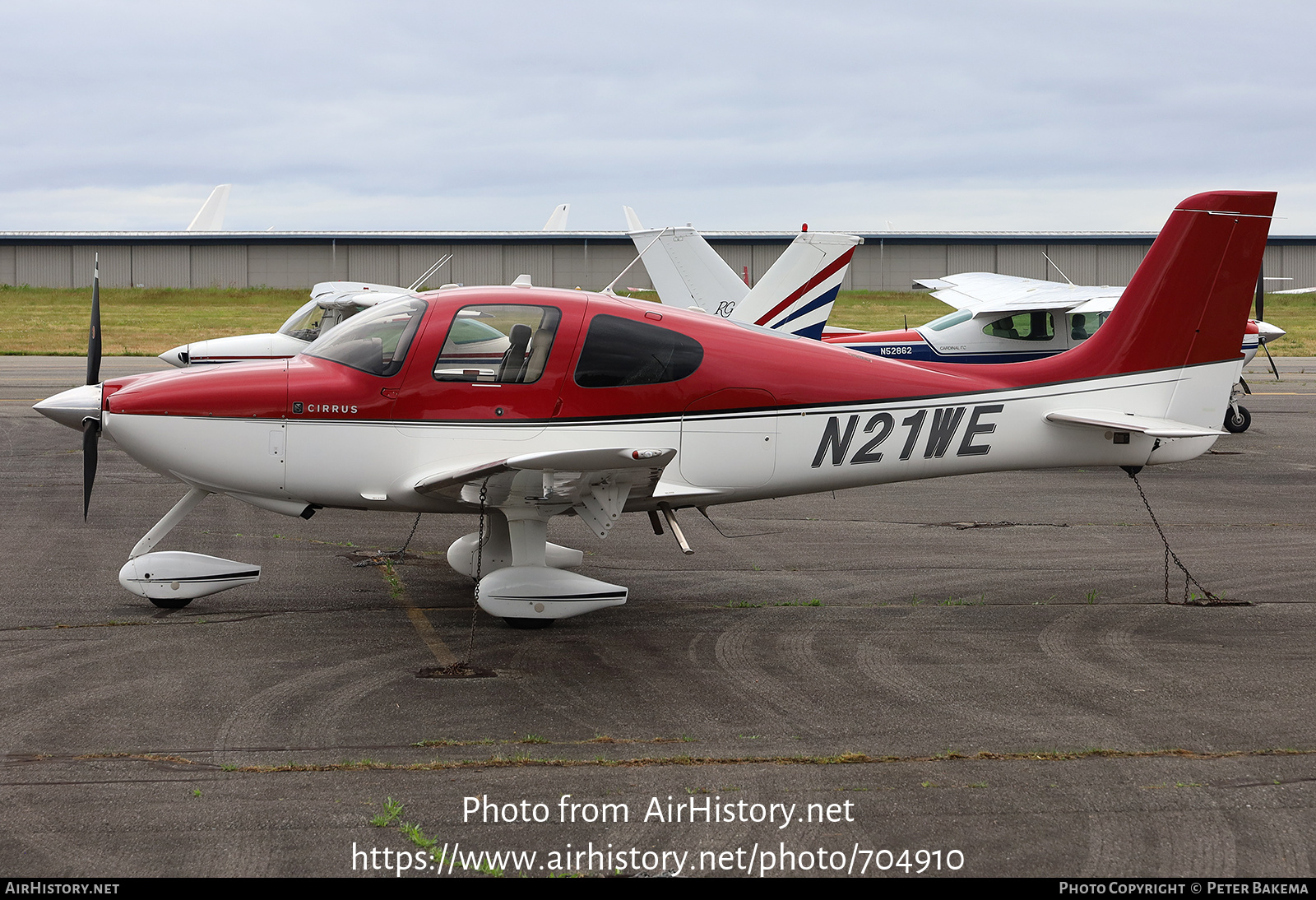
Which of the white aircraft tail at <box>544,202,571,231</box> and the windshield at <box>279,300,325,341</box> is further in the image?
the white aircraft tail at <box>544,202,571,231</box>

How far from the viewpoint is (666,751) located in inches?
214

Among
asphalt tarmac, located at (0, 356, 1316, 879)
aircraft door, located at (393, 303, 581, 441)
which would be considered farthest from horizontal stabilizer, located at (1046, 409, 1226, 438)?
aircraft door, located at (393, 303, 581, 441)

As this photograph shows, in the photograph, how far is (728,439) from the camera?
7684 mm

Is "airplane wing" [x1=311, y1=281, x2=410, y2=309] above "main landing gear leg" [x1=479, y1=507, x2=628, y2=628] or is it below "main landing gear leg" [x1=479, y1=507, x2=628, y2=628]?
above

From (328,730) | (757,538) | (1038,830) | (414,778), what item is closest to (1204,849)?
(1038,830)

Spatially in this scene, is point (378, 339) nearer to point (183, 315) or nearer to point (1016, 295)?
point (1016, 295)

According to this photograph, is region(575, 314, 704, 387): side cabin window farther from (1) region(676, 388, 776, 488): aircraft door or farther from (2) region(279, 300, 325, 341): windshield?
(2) region(279, 300, 325, 341): windshield

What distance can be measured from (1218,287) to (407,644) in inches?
253

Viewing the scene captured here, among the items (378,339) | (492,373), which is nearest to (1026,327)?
(492,373)

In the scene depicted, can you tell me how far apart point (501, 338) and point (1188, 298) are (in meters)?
5.14

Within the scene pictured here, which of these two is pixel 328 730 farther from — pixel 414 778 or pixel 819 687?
pixel 819 687

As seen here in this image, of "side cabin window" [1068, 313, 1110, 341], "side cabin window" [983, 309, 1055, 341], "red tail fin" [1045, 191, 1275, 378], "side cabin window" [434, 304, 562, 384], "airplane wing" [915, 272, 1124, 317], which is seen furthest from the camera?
"side cabin window" [983, 309, 1055, 341]

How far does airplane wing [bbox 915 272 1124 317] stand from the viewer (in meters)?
18.2

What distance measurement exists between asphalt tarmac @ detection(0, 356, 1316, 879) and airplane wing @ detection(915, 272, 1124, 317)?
800 centimetres
